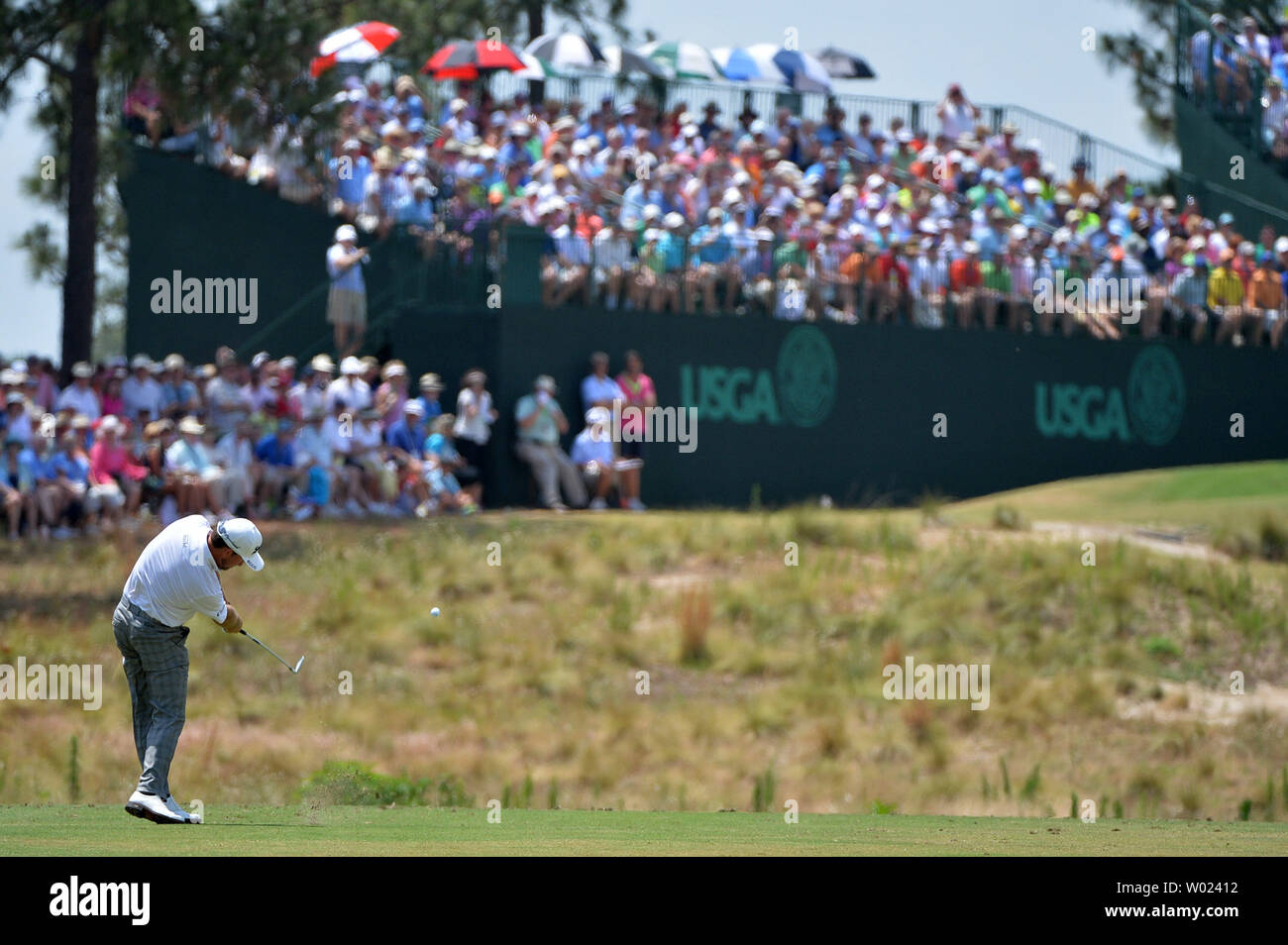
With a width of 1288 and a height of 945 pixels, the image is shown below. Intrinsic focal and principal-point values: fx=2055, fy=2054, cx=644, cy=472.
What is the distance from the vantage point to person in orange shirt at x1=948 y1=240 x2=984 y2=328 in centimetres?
2923

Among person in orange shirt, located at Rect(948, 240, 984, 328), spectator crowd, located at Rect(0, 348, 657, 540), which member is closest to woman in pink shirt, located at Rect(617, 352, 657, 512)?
spectator crowd, located at Rect(0, 348, 657, 540)

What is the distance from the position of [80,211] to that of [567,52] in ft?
27.0

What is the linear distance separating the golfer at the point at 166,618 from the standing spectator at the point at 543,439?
14.3m

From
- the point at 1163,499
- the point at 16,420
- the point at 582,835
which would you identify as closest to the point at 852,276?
the point at 1163,499

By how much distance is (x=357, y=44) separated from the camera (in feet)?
90.6

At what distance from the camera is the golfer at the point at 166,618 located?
426 inches

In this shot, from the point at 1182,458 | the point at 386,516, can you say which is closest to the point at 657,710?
the point at 386,516

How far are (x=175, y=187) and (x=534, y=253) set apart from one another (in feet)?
18.0

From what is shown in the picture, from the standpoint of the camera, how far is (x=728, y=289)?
27703mm

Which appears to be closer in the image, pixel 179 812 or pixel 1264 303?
pixel 179 812

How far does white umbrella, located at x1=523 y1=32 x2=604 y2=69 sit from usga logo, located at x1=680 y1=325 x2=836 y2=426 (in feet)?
19.0

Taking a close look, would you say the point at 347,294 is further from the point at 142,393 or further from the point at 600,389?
the point at 142,393

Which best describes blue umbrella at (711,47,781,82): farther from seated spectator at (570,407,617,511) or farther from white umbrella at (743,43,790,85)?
seated spectator at (570,407,617,511)

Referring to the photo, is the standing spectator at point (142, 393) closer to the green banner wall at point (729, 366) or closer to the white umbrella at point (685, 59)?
the green banner wall at point (729, 366)
